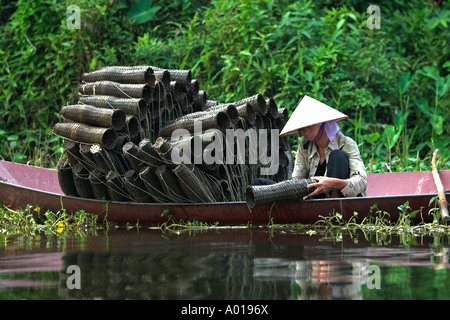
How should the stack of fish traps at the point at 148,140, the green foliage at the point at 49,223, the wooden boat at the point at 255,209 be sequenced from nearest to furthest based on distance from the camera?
the wooden boat at the point at 255,209 → the stack of fish traps at the point at 148,140 → the green foliage at the point at 49,223

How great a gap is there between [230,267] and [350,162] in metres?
2.40

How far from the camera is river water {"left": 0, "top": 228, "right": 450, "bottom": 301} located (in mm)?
3137

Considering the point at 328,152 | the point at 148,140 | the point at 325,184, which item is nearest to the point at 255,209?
the point at 325,184

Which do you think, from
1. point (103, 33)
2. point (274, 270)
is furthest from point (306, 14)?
point (274, 270)

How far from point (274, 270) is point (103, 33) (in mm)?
8777

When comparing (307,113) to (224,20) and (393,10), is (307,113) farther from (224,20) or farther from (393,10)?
(393,10)

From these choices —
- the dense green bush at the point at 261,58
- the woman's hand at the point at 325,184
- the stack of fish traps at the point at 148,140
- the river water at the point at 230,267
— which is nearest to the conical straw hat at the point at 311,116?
the woman's hand at the point at 325,184

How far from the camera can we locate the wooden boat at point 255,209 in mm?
5598

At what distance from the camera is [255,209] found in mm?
5930

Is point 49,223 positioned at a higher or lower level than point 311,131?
lower

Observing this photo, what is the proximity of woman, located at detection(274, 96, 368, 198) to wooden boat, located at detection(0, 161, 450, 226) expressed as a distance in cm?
18

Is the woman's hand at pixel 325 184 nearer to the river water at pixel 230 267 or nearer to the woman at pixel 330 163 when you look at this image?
the woman at pixel 330 163

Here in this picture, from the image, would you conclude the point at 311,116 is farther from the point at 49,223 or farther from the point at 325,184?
the point at 49,223

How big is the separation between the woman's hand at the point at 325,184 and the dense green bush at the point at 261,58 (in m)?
3.46
